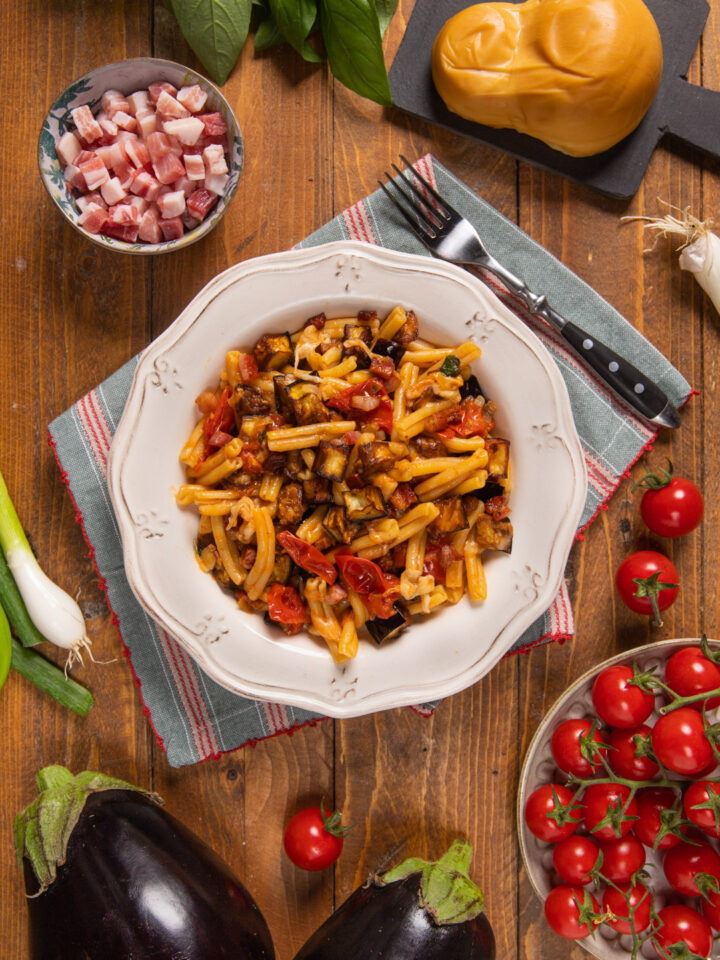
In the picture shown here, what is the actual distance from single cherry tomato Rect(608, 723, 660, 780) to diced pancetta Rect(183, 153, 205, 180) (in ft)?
8.10

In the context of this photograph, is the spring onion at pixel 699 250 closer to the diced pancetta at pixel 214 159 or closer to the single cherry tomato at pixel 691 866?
the diced pancetta at pixel 214 159

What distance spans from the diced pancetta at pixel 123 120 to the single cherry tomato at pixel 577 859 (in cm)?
302

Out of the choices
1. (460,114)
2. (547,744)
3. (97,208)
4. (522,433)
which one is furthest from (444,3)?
(547,744)

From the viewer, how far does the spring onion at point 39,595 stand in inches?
114

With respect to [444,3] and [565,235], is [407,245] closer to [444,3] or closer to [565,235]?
[565,235]

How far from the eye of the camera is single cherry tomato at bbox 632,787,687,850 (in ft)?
9.20

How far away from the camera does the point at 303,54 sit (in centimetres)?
290

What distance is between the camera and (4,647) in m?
2.87

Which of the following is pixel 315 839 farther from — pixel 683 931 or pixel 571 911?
pixel 683 931

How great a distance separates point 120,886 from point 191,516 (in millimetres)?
1298

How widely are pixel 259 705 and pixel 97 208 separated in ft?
6.15

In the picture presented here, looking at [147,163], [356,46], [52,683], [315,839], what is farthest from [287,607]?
[356,46]

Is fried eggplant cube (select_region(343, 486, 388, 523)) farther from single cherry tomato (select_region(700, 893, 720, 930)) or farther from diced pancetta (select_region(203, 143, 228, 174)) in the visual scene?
single cherry tomato (select_region(700, 893, 720, 930))

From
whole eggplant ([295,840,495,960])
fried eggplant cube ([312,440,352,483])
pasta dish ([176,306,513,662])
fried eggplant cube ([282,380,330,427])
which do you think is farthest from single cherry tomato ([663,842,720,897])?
fried eggplant cube ([282,380,330,427])
